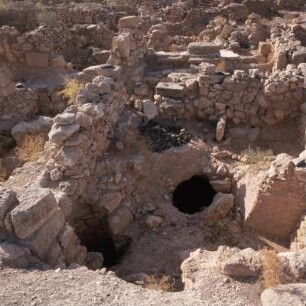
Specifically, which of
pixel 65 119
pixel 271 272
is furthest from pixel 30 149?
pixel 271 272

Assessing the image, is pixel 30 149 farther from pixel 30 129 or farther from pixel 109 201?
pixel 109 201

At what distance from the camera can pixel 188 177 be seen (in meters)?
7.42

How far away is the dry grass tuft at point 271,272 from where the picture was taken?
415 centimetres

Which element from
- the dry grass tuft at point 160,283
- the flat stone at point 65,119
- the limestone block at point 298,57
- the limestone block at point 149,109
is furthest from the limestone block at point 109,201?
the limestone block at point 298,57

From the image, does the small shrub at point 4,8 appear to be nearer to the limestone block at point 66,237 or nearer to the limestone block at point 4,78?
the limestone block at point 4,78

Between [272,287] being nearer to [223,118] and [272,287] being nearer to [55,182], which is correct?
[55,182]

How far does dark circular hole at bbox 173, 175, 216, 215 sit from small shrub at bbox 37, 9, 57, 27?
998 cm

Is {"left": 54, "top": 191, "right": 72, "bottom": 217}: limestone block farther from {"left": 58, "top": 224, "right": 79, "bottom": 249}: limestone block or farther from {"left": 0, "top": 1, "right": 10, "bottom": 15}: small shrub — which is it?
{"left": 0, "top": 1, "right": 10, "bottom": 15}: small shrub

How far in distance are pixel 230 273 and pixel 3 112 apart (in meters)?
7.67

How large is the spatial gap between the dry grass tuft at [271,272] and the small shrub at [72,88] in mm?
6489

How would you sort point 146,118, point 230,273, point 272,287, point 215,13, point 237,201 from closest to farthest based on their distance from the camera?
point 272,287
point 230,273
point 237,201
point 146,118
point 215,13

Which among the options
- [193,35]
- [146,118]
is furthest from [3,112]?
[193,35]

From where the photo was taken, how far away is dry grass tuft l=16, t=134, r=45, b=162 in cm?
748

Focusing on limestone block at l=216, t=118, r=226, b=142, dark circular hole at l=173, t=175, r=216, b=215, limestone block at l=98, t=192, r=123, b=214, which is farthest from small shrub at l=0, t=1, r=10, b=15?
limestone block at l=98, t=192, r=123, b=214
